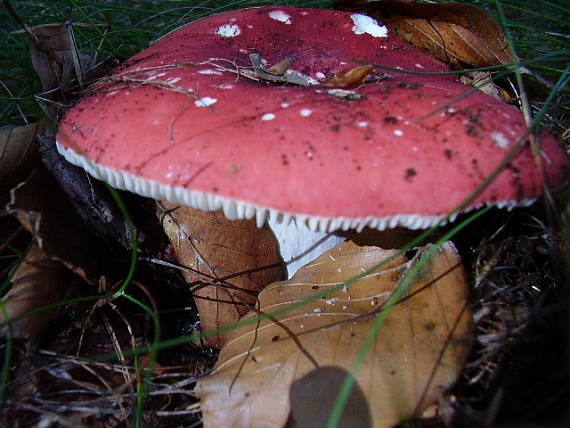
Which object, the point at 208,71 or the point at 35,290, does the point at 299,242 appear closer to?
the point at 208,71

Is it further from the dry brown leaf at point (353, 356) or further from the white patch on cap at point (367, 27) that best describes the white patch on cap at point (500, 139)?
the white patch on cap at point (367, 27)

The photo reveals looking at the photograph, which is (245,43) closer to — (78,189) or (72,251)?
(78,189)

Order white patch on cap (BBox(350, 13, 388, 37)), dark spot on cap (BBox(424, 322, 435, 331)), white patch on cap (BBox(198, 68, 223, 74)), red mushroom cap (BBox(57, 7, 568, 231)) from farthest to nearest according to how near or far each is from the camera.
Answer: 1. white patch on cap (BBox(350, 13, 388, 37))
2. white patch on cap (BBox(198, 68, 223, 74))
3. dark spot on cap (BBox(424, 322, 435, 331))
4. red mushroom cap (BBox(57, 7, 568, 231))

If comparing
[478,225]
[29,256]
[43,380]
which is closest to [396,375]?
[478,225]

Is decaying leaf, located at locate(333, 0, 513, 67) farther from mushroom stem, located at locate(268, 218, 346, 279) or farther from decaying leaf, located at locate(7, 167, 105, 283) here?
decaying leaf, located at locate(7, 167, 105, 283)

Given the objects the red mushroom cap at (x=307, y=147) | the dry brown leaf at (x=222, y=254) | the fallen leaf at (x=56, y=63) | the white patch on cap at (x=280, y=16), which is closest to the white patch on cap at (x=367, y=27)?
the white patch on cap at (x=280, y=16)

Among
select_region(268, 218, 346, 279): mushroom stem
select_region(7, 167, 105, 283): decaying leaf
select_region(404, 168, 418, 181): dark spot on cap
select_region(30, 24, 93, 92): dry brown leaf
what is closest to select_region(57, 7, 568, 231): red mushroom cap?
select_region(404, 168, 418, 181): dark spot on cap

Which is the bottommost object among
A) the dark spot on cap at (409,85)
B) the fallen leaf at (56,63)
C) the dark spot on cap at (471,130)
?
the dark spot on cap at (471,130)
